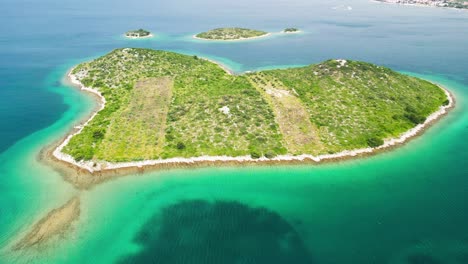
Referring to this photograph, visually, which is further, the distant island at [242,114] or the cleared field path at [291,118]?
the cleared field path at [291,118]

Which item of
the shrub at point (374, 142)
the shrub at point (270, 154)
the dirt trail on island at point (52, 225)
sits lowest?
the dirt trail on island at point (52, 225)

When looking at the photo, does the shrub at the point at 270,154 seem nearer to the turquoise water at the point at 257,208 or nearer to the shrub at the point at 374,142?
the turquoise water at the point at 257,208

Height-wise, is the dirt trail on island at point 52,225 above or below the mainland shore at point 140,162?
below

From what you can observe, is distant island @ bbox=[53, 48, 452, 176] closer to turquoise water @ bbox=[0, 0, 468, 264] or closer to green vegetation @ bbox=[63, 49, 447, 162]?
green vegetation @ bbox=[63, 49, 447, 162]

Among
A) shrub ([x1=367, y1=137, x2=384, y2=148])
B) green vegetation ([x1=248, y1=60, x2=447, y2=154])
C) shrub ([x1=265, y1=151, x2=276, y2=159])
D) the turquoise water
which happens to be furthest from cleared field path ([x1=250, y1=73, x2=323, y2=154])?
shrub ([x1=367, y1=137, x2=384, y2=148])

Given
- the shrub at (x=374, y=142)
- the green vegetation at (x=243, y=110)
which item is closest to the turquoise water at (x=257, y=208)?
the shrub at (x=374, y=142)

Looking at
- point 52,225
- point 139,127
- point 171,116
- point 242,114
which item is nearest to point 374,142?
point 242,114

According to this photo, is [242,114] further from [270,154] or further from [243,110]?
[270,154]

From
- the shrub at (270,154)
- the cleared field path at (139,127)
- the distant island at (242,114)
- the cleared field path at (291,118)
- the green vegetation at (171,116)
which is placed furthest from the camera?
the cleared field path at (291,118)
